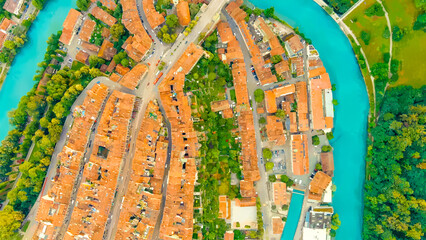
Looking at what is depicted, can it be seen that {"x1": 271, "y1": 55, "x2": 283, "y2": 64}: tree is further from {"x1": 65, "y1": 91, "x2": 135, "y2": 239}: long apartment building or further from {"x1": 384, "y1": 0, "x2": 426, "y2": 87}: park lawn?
{"x1": 65, "y1": 91, "x2": 135, "y2": 239}: long apartment building

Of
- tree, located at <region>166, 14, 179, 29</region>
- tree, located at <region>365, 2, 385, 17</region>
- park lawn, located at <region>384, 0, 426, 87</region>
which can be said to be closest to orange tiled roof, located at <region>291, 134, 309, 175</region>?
park lawn, located at <region>384, 0, 426, 87</region>

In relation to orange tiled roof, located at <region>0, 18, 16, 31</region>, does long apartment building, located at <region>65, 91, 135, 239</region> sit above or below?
below

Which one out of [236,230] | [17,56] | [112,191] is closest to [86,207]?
[112,191]

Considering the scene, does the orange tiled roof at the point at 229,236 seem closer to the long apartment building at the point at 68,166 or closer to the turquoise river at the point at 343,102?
the turquoise river at the point at 343,102

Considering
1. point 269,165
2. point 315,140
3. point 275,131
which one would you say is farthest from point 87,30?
point 315,140

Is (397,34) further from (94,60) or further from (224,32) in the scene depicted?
(94,60)

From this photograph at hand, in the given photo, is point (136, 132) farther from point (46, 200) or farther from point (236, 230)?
point (236, 230)
